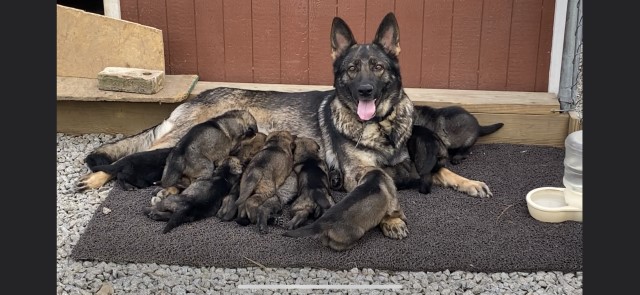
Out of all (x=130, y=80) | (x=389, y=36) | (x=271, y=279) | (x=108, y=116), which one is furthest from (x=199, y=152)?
(x=108, y=116)

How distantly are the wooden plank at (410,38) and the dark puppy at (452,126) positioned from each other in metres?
0.62

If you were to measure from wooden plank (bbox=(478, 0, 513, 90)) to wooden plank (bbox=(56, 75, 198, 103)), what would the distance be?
2.42m

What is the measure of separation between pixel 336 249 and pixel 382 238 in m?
0.36

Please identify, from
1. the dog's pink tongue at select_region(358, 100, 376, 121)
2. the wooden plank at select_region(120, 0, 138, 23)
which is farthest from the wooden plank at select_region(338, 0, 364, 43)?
the wooden plank at select_region(120, 0, 138, 23)

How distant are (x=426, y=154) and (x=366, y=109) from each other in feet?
1.90

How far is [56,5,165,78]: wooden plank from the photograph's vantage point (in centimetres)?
671

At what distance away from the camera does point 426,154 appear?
575 centimetres

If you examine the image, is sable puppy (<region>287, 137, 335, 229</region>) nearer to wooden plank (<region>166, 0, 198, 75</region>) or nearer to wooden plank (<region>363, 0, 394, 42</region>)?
wooden plank (<region>363, 0, 394, 42</region>)

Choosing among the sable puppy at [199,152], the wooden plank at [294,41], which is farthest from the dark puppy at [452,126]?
the sable puppy at [199,152]

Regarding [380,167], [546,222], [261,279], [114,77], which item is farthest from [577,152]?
[114,77]

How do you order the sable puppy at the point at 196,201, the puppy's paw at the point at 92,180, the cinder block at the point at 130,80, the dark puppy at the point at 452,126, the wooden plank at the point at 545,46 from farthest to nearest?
the wooden plank at the point at 545,46 → the cinder block at the point at 130,80 → the dark puppy at the point at 452,126 → the puppy's paw at the point at 92,180 → the sable puppy at the point at 196,201

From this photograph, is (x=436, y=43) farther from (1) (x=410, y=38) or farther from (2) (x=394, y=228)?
(2) (x=394, y=228)

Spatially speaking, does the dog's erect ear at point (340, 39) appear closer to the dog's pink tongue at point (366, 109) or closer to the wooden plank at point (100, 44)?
the dog's pink tongue at point (366, 109)

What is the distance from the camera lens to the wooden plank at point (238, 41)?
680 centimetres
